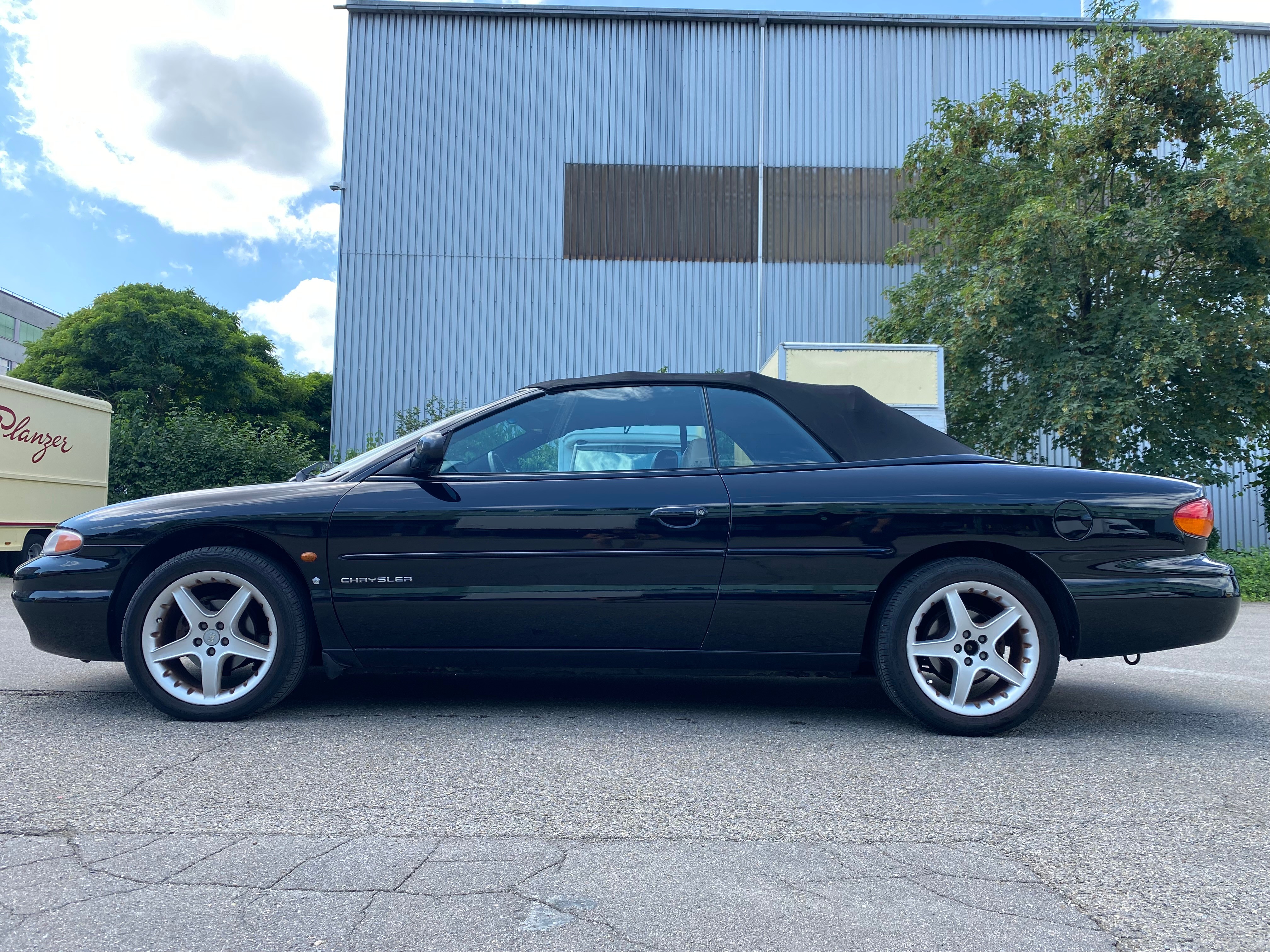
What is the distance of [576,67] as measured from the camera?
19188 mm

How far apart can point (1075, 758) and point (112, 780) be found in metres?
3.35

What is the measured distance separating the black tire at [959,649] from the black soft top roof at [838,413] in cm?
55

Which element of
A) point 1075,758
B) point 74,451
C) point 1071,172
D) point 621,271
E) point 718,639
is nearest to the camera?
point 1075,758

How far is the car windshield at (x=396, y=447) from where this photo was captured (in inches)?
154

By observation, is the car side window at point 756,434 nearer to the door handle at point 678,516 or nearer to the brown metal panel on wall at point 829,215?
the door handle at point 678,516

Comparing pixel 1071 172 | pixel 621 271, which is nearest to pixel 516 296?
pixel 621 271

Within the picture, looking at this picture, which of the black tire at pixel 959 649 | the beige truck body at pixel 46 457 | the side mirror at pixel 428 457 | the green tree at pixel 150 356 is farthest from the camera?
the green tree at pixel 150 356

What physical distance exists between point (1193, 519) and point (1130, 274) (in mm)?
12108

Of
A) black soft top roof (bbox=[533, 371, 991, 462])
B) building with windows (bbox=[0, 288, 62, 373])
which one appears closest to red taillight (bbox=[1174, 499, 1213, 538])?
black soft top roof (bbox=[533, 371, 991, 462])

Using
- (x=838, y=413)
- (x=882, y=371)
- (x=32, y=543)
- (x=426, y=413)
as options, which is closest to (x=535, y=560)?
(x=838, y=413)

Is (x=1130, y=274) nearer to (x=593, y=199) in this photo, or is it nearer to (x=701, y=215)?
(x=701, y=215)

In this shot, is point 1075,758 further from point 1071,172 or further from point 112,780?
point 1071,172

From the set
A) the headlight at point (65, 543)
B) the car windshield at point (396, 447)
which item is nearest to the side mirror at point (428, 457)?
the car windshield at point (396, 447)

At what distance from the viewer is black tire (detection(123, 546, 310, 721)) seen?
12.1ft
